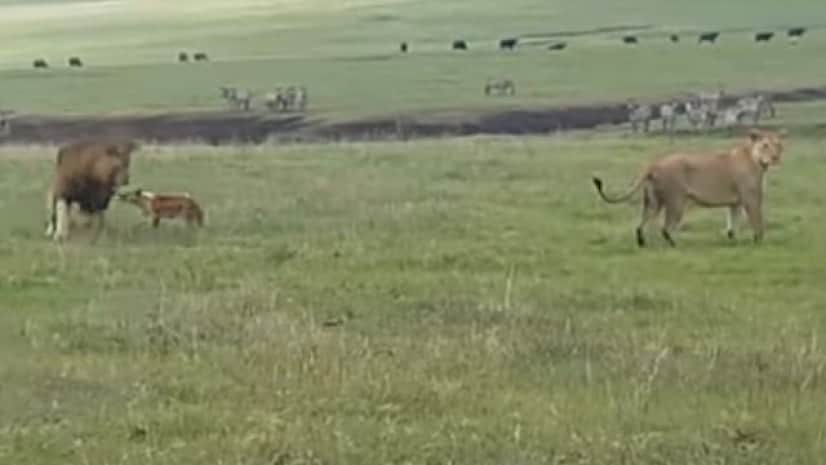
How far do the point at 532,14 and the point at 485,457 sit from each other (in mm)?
92759

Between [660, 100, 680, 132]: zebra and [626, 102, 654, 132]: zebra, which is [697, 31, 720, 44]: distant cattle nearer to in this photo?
[626, 102, 654, 132]: zebra

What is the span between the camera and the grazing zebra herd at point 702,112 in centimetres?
4503

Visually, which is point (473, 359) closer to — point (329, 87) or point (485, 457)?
point (485, 457)

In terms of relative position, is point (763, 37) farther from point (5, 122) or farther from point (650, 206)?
point (650, 206)

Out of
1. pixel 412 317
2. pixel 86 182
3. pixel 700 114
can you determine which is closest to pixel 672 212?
pixel 86 182

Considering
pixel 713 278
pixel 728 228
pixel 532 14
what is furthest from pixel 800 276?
pixel 532 14

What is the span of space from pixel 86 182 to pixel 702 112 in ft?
89.8

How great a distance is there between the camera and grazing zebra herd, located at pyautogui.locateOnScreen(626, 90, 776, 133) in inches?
1773

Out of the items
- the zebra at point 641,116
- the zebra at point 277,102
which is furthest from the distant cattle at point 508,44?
the zebra at point 641,116

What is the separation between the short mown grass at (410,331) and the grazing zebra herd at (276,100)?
Result: 93.0 ft

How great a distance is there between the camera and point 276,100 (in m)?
55.2

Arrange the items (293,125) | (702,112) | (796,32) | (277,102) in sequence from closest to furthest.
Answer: (702,112) → (293,125) → (277,102) → (796,32)

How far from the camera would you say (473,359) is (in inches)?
483

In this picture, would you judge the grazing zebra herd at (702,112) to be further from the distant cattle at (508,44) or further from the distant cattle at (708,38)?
the distant cattle at (508,44)
